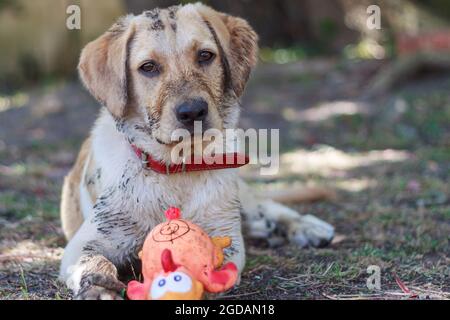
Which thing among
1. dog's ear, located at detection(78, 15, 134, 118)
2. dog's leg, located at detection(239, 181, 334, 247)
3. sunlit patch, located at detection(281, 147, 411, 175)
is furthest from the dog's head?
sunlit patch, located at detection(281, 147, 411, 175)

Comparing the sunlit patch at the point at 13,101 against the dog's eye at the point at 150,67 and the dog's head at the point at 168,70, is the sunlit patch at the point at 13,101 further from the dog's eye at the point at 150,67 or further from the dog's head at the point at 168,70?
the dog's eye at the point at 150,67

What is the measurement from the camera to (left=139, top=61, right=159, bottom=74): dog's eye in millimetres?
4145

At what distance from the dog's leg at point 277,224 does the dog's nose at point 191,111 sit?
1527 mm

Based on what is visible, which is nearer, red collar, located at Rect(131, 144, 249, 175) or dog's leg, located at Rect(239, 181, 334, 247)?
red collar, located at Rect(131, 144, 249, 175)

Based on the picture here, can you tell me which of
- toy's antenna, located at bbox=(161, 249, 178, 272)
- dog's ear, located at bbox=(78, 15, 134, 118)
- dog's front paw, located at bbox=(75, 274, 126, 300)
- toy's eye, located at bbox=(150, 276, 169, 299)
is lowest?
dog's front paw, located at bbox=(75, 274, 126, 300)

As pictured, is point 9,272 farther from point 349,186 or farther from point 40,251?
point 349,186

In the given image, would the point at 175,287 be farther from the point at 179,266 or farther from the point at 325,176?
the point at 325,176

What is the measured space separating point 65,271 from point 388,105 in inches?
254

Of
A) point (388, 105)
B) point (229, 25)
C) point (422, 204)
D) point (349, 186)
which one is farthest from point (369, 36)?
point (229, 25)

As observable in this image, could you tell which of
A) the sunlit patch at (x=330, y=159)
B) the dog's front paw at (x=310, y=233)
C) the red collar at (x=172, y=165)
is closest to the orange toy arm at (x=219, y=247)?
the red collar at (x=172, y=165)

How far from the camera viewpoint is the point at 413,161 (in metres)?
7.70

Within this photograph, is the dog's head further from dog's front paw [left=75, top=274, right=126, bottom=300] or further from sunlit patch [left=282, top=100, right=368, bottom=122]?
sunlit patch [left=282, top=100, right=368, bottom=122]

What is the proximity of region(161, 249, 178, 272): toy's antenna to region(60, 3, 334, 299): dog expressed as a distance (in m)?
0.56

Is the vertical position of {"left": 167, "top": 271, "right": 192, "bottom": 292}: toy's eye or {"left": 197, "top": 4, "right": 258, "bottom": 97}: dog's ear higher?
{"left": 197, "top": 4, "right": 258, "bottom": 97}: dog's ear
